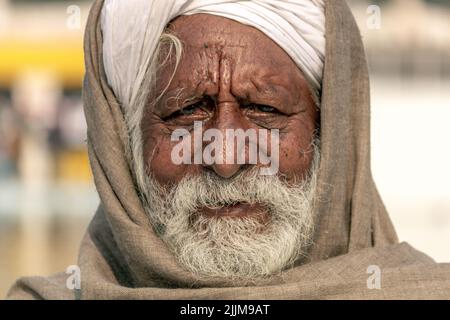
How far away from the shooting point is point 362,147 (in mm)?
2988

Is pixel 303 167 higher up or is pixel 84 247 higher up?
pixel 303 167

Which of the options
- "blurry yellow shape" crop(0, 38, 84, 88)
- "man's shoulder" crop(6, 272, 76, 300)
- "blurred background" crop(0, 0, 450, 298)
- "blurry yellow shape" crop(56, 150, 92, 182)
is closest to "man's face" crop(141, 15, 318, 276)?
"man's shoulder" crop(6, 272, 76, 300)

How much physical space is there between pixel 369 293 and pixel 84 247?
3.22 feet

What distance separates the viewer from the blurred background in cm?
1398

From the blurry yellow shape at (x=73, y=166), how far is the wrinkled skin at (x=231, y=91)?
19.3 m

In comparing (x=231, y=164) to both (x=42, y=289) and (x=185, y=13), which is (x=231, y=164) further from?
(x=42, y=289)

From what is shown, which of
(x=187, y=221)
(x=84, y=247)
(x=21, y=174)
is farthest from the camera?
(x=21, y=174)

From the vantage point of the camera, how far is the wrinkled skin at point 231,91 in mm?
2879

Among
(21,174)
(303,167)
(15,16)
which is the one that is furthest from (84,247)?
(15,16)

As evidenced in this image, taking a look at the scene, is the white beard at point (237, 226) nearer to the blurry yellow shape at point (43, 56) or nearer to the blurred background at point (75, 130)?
the blurred background at point (75, 130)

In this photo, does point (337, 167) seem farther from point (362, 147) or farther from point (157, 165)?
point (157, 165)

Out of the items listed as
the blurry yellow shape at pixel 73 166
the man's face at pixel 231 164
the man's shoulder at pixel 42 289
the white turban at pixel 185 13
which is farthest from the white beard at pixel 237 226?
the blurry yellow shape at pixel 73 166

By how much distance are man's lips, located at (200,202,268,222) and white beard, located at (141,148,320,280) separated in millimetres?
12
